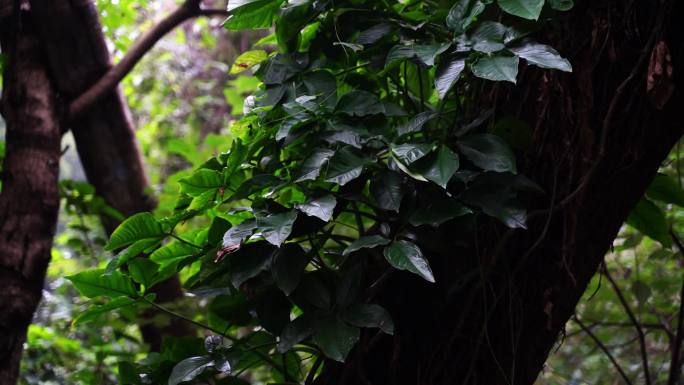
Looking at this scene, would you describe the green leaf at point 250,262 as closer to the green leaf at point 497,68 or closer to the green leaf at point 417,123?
the green leaf at point 417,123

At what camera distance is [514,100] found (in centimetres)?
101

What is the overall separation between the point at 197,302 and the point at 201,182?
1.60m

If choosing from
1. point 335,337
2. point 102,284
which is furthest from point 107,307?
point 335,337

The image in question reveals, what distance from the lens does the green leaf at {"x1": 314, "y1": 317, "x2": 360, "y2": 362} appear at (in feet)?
2.72

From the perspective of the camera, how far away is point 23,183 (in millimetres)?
1508

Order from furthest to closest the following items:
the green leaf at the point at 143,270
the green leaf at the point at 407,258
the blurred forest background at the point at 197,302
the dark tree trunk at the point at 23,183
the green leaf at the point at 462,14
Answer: the blurred forest background at the point at 197,302, the dark tree trunk at the point at 23,183, the green leaf at the point at 143,270, the green leaf at the point at 462,14, the green leaf at the point at 407,258

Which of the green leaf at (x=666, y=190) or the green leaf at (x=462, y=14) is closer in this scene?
the green leaf at (x=462, y=14)

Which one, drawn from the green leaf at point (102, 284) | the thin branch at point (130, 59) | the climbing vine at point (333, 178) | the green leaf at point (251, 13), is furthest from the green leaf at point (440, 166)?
the thin branch at point (130, 59)

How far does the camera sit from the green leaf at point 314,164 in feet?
2.88

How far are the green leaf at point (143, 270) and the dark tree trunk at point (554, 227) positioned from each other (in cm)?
A: 33

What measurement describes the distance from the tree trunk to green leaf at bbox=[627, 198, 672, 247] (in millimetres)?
1427

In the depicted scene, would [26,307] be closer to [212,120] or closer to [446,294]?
[446,294]

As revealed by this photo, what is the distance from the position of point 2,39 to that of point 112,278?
3.45ft

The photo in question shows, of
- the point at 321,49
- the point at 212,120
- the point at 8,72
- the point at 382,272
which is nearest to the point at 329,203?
the point at 382,272
